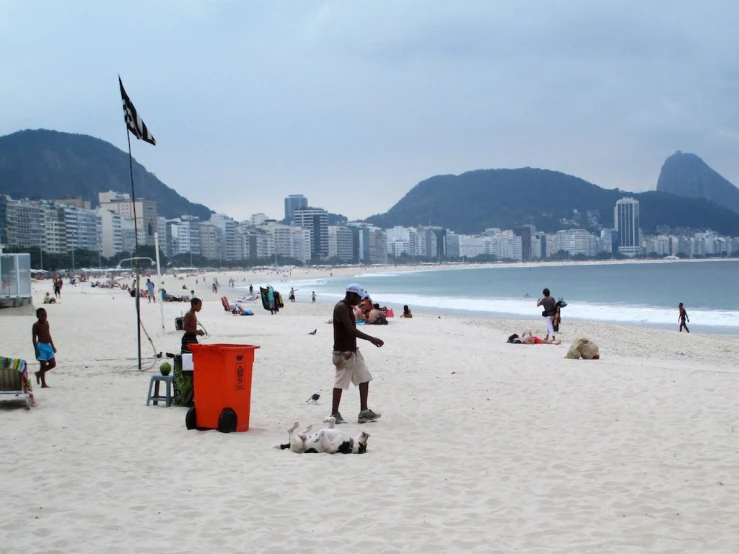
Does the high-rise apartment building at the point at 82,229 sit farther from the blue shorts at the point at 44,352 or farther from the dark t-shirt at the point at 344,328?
the dark t-shirt at the point at 344,328

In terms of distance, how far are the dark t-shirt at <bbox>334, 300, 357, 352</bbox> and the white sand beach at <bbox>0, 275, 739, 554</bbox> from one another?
0.77m

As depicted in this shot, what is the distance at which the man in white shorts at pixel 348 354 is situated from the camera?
258 inches

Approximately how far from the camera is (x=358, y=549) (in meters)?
3.52

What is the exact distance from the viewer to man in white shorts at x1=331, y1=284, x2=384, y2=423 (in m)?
6.55

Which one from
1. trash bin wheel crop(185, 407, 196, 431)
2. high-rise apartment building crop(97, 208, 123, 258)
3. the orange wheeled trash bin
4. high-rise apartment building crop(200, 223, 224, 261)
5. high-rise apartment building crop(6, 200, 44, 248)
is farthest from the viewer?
A: high-rise apartment building crop(200, 223, 224, 261)

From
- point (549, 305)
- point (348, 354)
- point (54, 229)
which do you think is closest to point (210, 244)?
point (54, 229)

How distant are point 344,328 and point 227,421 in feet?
4.55

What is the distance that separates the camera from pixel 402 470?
5.04m

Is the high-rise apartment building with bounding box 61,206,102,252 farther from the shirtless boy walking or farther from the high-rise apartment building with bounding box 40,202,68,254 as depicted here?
the shirtless boy walking

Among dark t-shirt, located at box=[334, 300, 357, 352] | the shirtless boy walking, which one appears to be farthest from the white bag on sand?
the shirtless boy walking

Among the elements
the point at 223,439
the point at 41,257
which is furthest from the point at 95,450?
the point at 41,257

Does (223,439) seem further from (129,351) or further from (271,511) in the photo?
(129,351)

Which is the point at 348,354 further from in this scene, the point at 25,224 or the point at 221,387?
the point at 25,224

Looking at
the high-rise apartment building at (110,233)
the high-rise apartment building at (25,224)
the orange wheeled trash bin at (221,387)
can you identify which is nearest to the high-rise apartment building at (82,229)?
the high-rise apartment building at (110,233)
